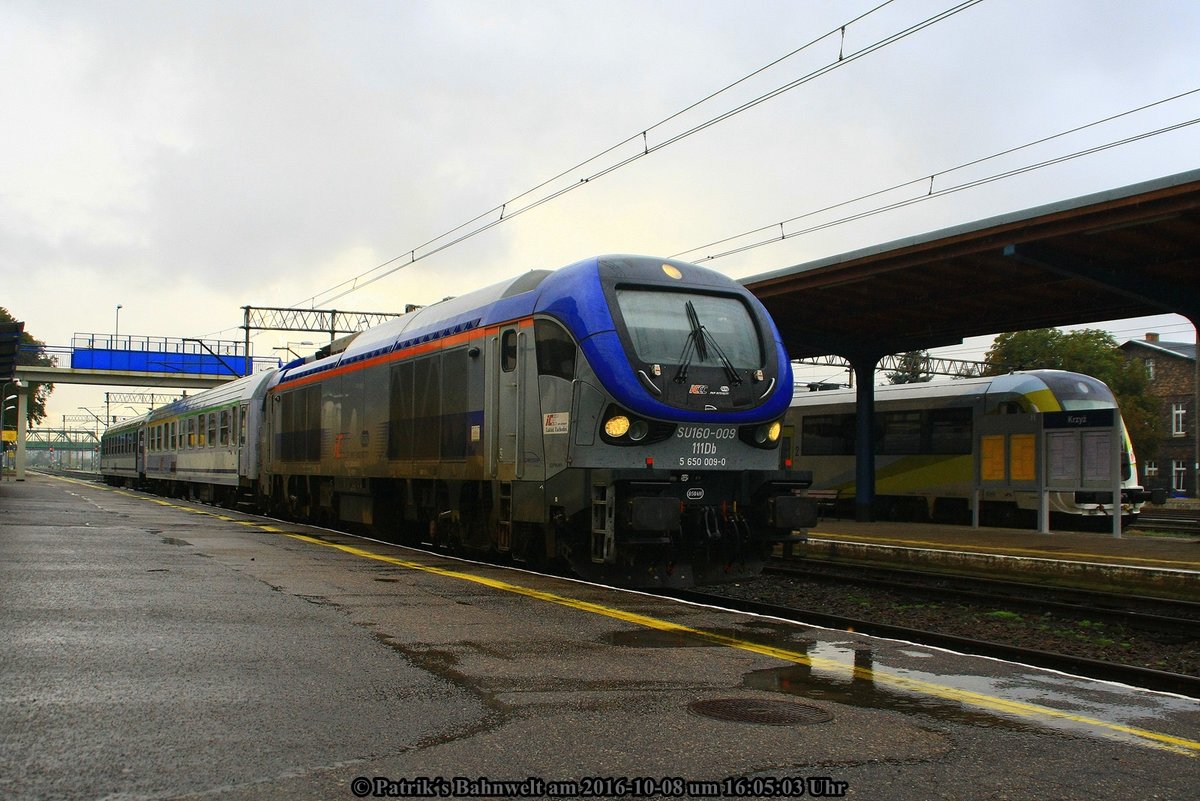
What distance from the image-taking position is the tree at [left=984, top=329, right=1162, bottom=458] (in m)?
53.0

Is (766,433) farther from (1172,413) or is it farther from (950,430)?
(1172,413)

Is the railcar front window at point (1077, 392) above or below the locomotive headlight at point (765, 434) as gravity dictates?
above

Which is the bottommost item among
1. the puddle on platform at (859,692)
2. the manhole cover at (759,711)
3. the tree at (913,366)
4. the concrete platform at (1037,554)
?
the concrete platform at (1037,554)

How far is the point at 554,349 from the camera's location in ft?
37.0

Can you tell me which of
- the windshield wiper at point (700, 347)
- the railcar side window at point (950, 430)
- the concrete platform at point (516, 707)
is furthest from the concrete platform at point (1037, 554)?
the concrete platform at point (516, 707)

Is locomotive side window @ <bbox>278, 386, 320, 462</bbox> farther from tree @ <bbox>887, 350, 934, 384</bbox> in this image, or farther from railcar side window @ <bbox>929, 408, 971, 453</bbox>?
tree @ <bbox>887, 350, 934, 384</bbox>

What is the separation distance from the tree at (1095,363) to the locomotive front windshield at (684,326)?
143 ft

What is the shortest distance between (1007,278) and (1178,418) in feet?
159

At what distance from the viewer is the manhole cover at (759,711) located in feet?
17.5

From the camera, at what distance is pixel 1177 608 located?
40.7 ft

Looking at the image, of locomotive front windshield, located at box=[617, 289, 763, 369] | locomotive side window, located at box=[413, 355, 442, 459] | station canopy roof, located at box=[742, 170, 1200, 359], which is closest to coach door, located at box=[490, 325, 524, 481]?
locomotive front windshield, located at box=[617, 289, 763, 369]

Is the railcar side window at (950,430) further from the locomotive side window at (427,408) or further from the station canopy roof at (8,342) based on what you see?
the station canopy roof at (8,342)

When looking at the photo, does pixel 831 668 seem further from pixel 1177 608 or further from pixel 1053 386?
pixel 1053 386

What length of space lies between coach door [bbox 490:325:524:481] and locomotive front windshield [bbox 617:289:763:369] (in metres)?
1.52
